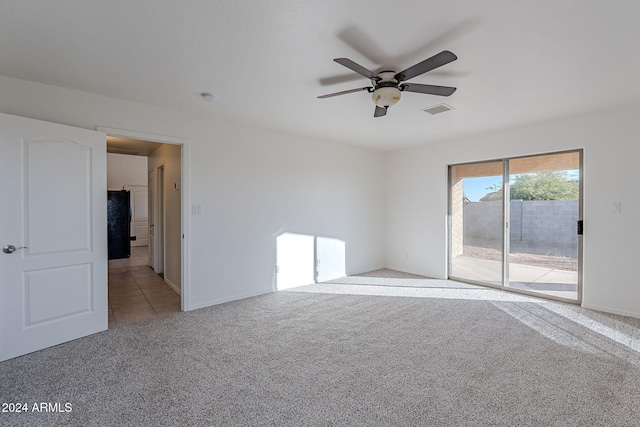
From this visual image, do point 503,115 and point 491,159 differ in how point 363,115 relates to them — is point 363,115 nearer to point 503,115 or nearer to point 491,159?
point 503,115

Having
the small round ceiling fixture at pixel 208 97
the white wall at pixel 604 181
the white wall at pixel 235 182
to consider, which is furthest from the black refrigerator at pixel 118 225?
the white wall at pixel 604 181

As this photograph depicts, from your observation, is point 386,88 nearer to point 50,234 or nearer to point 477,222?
point 50,234

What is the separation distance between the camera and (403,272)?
19.2 feet

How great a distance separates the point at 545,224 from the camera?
4.23m

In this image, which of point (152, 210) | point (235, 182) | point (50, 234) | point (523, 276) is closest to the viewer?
point (50, 234)

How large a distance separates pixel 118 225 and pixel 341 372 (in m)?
7.50

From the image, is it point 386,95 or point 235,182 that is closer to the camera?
point 386,95

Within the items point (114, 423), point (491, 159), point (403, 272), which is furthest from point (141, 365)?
point (491, 159)

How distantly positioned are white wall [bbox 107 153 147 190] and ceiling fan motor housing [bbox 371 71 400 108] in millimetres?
8415

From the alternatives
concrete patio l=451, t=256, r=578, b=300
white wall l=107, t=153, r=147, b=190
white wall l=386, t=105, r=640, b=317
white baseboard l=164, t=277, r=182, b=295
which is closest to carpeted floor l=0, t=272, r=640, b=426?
white wall l=386, t=105, r=640, b=317

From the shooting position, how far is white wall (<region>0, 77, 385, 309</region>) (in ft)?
10.0

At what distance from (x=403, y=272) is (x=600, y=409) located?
3.90 meters

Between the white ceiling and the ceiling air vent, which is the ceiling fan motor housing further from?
the ceiling air vent

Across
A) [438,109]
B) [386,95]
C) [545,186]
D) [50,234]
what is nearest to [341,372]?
[386,95]
